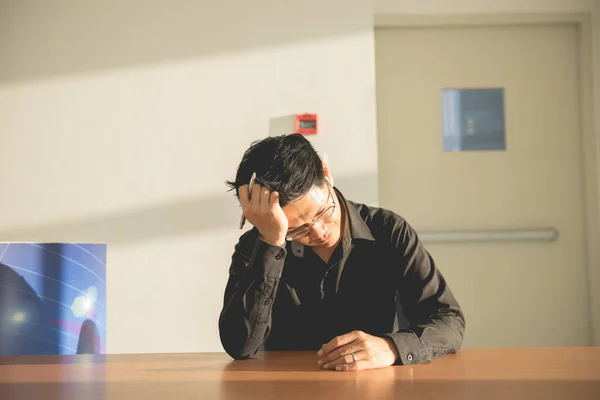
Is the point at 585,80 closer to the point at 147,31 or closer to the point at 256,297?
the point at 147,31

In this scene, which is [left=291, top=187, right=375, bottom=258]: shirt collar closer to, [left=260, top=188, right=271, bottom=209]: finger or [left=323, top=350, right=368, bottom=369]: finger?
[left=260, top=188, right=271, bottom=209]: finger

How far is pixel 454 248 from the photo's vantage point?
146 inches

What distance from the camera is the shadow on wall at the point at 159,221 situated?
3.45m

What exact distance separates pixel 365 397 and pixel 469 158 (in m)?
2.86

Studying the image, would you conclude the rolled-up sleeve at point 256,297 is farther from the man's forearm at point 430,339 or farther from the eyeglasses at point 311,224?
the man's forearm at point 430,339

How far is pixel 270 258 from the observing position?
168 cm

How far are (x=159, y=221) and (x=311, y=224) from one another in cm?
188

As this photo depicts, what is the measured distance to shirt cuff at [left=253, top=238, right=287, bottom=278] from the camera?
66.0 inches

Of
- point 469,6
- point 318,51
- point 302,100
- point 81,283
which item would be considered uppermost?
point 469,6

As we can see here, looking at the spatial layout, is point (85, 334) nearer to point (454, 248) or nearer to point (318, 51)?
point (318, 51)

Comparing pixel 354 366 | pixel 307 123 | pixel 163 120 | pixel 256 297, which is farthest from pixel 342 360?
pixel 163 120

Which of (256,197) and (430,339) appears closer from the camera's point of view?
(430,339)

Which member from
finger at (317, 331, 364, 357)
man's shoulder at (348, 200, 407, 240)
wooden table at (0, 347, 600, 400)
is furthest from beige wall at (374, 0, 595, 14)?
finger at (317, 331, 364, 357)

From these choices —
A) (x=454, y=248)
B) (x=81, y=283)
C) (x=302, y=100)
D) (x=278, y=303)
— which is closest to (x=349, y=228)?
(x=278, y=303)
